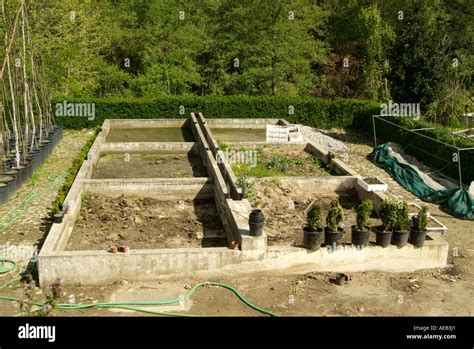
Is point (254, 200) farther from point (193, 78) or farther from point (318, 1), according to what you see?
point (318, 1)

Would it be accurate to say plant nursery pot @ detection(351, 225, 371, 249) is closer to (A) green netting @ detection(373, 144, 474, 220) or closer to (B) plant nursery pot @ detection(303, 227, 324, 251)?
(B) plant nursery pot @ detection(303, 227, 324, 251)

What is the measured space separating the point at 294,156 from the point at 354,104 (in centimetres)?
859

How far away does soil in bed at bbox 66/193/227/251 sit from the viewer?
33.7 feet

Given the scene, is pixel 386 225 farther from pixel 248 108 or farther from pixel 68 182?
pixel 248 108

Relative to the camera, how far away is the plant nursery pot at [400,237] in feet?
30.8

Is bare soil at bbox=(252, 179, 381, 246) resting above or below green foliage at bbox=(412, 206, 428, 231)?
below

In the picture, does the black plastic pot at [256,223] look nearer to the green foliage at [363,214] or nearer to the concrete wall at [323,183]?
the green foliage at [363,214]

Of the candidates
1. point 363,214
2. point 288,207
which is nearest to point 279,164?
point 288,207

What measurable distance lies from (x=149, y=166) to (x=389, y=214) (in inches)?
342

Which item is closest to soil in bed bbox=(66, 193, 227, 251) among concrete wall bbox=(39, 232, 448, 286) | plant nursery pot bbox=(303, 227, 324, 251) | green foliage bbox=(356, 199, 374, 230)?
concrete wall bbox=(39, 232, 448, 286)

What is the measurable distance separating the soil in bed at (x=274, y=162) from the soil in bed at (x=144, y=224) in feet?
6.81

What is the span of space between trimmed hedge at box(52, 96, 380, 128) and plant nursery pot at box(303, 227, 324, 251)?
1540 centimetres

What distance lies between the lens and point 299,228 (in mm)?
10930
